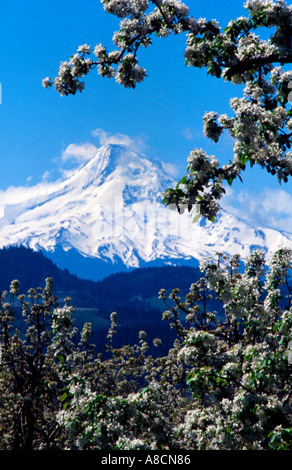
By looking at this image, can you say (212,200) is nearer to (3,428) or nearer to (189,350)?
(189,350)

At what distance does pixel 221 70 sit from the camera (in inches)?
397

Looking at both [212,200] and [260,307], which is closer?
[212,200]

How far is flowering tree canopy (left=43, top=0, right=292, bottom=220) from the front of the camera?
8.61 m

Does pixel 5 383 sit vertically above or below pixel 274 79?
below

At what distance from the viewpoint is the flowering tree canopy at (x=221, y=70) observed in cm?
861

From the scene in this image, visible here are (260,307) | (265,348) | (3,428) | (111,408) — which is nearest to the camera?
(111,408)

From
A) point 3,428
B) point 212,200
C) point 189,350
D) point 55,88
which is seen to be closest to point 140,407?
point 189,350

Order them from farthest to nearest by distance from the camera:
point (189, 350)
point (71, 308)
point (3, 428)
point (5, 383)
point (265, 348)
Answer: point (5, 383) < point (3, 428) < point (71, 308) < point (189, 350) < point (265, 348)

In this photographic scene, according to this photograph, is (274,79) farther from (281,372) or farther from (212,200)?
(281,372)

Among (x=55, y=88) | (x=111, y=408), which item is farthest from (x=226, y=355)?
(x=55, y=88)

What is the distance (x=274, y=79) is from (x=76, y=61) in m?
4.88

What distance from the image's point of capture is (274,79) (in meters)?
9.84

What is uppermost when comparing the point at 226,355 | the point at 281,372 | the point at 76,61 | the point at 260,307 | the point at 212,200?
the point at 76,61

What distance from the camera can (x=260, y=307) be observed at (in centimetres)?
1109
